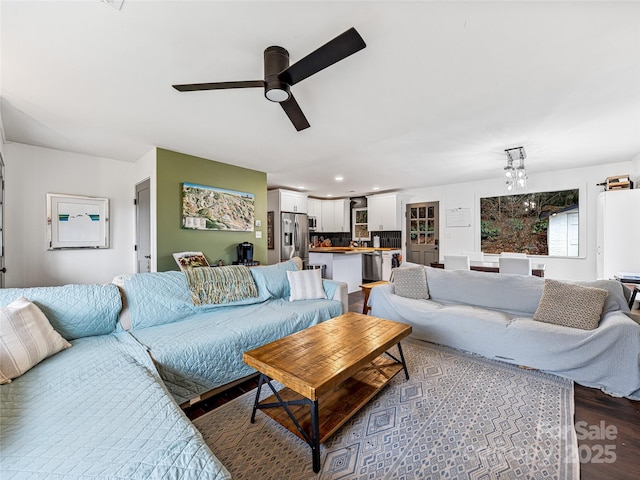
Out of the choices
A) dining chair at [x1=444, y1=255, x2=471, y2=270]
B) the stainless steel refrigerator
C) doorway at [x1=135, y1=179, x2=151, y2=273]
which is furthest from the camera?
the stainless steel refrigerator

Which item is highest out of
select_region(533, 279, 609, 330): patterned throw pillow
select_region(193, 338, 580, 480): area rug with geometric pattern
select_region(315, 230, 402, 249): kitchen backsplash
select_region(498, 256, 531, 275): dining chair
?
select_region(315, 230, 402, 249): kitchen backsplash

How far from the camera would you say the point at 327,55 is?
143 centimetres

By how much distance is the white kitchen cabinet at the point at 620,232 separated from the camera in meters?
3.63

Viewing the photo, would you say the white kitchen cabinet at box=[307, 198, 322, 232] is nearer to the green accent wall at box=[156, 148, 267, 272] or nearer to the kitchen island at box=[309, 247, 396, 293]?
the kitchen island at box=[309, 247, 396, 293]

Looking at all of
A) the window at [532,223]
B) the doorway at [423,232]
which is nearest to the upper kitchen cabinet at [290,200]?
the doorway at [423,232]

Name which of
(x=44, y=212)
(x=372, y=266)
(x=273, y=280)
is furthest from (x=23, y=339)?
(x=372, y=266)

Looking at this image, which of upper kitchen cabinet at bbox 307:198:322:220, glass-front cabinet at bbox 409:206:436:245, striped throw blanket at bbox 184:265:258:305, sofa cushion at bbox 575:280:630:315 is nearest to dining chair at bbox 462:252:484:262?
glass-front cabinet at bbox 409:206:436:245

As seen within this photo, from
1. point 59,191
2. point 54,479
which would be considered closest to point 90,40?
point 54,479

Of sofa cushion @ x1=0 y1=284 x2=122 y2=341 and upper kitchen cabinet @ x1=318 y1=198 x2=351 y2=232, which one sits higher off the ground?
upper kitchen cabinet @ x1=318 y1=198 x2=351 y2=232

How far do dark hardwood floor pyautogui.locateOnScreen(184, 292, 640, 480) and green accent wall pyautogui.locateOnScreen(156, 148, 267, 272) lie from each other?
7.46ft

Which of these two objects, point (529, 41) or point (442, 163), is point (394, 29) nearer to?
point (529, 41)

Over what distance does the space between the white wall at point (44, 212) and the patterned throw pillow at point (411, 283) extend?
4.11 meters

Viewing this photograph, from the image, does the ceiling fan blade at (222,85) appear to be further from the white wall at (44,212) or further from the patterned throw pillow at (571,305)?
the white wall at (44,212)

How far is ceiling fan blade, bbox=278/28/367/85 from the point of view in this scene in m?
1.31
